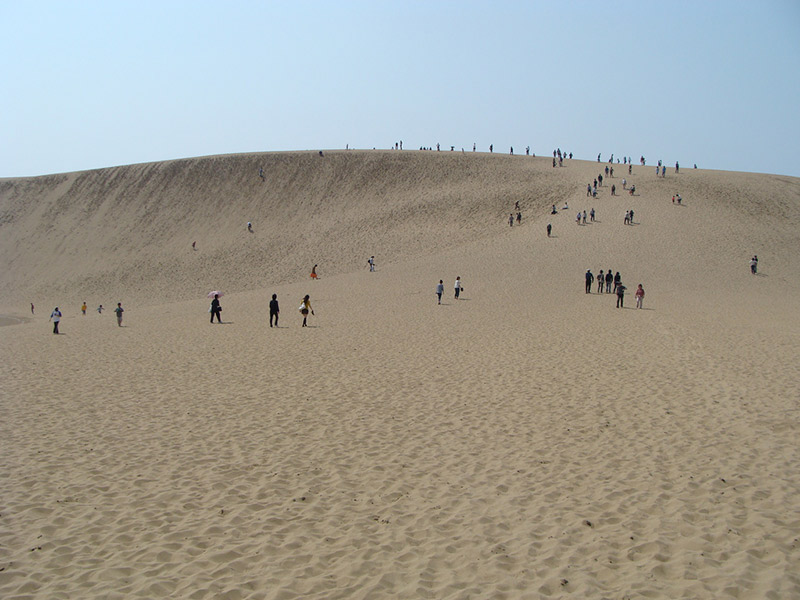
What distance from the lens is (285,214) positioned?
57938mm

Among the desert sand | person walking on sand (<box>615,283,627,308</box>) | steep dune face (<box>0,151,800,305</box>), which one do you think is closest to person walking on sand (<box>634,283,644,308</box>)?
person walking on sand (<box>615,283,627,308</box>)

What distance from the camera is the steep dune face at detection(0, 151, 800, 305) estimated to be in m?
43.7

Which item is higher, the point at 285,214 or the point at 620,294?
the point at 285,214

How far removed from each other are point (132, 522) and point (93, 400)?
5731 mm

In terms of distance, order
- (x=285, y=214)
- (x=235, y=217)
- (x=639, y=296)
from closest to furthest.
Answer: (x=639, y=296) → (x=285, y=214) → (x=235, y=217)

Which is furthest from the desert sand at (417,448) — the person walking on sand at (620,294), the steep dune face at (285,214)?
the steep dune face at (285,214)

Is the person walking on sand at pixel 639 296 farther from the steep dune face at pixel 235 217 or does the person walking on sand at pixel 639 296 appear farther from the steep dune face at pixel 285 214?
the steep dune face at pixel 235 217

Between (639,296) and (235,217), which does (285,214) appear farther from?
(639,296)

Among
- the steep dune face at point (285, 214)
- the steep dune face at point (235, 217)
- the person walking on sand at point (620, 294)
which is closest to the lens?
the person walking on sand at point (620, 294)

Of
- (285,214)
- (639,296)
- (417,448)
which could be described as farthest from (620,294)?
(285,214)

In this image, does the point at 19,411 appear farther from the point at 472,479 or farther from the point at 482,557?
the point at 482,557

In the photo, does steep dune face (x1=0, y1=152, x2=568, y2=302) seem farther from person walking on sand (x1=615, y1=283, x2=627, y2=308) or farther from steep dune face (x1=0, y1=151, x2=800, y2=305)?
person walking on sand (x1=615, y1=283, x2=627, y2=308)

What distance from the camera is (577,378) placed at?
1207 centimetres

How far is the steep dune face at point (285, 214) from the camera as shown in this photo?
43.7 meters
